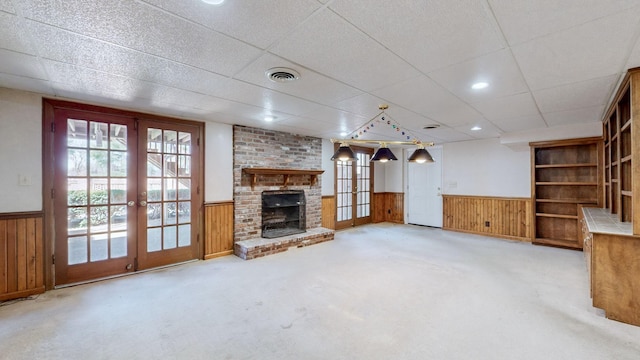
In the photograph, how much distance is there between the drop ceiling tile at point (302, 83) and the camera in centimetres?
230

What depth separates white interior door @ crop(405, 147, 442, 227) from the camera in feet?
23.3

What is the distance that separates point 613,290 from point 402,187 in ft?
17.7

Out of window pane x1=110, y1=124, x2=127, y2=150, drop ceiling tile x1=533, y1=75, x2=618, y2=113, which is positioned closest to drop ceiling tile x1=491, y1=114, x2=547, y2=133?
drop ceiling tile x1=533, y1=75, x2=618, y2=113

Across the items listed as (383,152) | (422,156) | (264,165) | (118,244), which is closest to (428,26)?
(383,152)

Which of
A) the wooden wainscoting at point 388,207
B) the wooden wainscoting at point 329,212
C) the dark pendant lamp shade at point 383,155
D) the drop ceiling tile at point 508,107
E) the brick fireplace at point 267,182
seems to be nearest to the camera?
the drop ceiling tile at point 508,107

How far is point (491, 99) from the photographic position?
10.7ft

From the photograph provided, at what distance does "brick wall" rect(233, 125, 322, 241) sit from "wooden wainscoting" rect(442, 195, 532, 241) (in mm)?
3339

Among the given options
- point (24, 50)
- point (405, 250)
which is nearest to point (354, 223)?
point (405, 250)

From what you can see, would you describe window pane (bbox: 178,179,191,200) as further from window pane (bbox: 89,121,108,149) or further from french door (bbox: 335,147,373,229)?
french door (bbox: 335,147,373,229)

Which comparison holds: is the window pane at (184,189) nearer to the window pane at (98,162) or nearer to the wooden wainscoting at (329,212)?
the window pane at (98,162)

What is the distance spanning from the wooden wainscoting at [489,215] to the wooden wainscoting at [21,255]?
7385mm

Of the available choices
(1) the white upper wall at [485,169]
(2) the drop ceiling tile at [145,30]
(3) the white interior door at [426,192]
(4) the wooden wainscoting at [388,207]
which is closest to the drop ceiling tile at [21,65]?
(2) the drop ceiling tile at [145,30]

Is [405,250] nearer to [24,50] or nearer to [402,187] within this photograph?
[402,187]

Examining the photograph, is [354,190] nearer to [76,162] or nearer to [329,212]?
[329,212]
